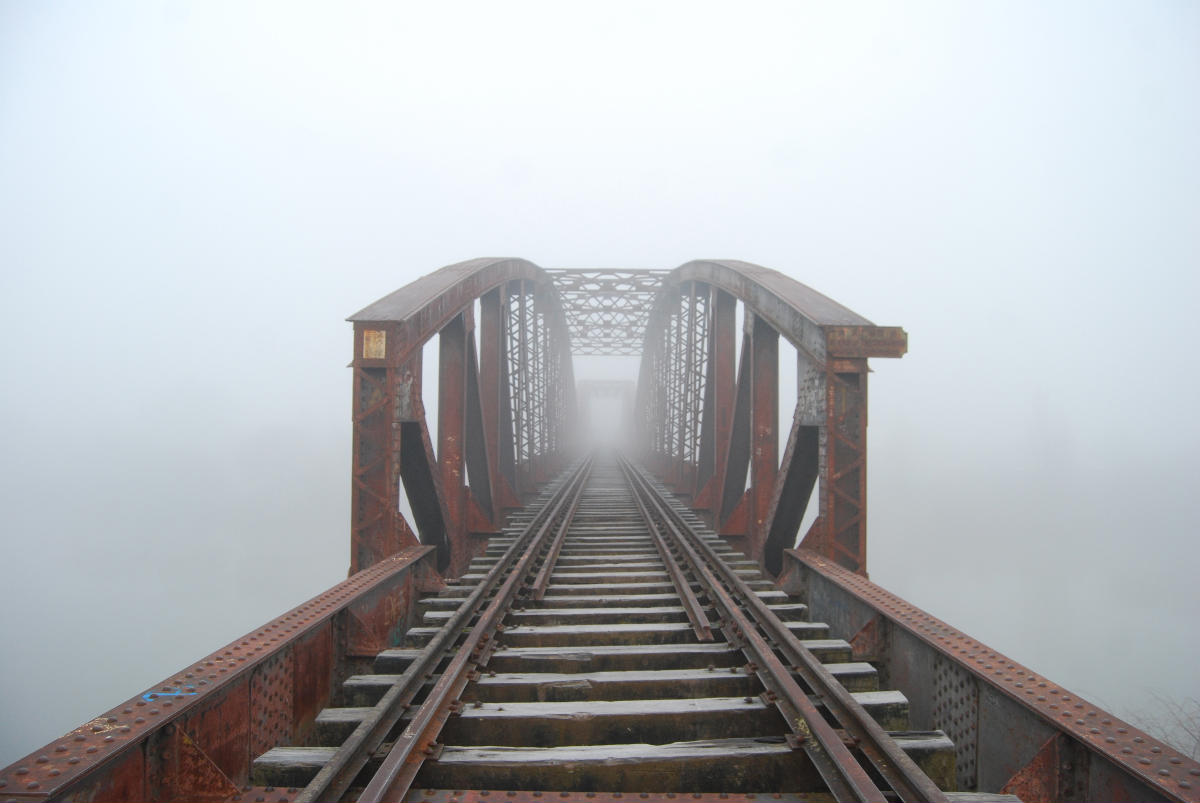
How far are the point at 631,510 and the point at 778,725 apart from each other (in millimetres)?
8691

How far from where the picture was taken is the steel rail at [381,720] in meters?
2.21

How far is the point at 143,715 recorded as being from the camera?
93.0 inches

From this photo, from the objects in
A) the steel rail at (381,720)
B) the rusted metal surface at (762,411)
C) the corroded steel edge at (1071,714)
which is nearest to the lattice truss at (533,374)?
the rusted metal surface at (762,411)

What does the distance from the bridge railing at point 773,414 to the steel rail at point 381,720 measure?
3.07 m

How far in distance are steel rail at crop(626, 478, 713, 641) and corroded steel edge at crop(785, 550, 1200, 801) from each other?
1106 millimetres

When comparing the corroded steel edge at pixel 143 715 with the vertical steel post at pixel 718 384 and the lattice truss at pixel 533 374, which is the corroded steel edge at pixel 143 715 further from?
the lattice truss at pixel 533 374

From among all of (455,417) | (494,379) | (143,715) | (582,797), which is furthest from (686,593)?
(494,379)

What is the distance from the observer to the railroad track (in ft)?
8.02

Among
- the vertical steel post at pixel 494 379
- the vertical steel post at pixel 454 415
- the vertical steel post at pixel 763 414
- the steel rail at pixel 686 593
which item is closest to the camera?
the steel rail at pixel 686 593

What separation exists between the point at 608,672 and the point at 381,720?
1.32 m

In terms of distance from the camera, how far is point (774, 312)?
692 cm

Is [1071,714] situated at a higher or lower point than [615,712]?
higher

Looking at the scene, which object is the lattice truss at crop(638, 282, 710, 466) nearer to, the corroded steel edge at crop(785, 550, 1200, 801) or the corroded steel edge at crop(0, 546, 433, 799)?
the corroded steel edge at crop(785, 550, 1200, 801)

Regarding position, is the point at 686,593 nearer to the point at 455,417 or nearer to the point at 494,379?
the point at 455,417
